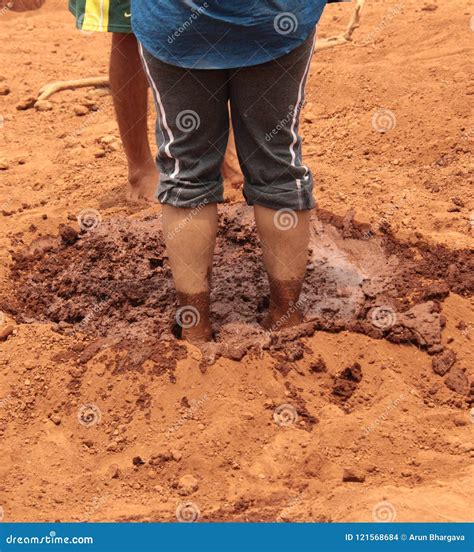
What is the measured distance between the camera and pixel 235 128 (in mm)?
3316

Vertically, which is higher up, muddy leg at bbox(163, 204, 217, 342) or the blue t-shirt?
the blue t-shirt

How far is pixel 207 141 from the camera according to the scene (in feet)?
10.6

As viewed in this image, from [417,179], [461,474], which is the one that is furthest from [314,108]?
[461,474]

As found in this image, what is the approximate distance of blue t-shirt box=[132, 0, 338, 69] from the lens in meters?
2.96

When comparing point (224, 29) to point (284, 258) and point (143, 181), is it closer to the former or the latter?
point (284, 258)

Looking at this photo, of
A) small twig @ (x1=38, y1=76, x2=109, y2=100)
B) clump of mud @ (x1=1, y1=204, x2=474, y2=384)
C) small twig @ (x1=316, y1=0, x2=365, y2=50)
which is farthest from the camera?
small twig @ (x1=316, y1=0, x2=365, y2=50)

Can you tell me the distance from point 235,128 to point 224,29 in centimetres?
41

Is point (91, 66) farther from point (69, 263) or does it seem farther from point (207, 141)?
point (207, 141)

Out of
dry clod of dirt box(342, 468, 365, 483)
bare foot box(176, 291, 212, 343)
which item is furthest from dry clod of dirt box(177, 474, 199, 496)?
bare foot box(176, 291, 212, 343)

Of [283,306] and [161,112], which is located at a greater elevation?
[161,112]

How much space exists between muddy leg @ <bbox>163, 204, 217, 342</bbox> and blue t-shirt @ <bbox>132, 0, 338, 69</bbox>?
53 cm

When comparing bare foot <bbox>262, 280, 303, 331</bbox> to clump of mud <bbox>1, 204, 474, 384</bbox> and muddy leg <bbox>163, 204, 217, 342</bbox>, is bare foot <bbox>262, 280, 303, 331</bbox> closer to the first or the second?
clump of mud <bbox>1, 204, 474, 384</bbox>

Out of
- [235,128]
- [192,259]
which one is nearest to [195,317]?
[192,259]

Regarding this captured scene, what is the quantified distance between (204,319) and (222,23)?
42.2 inches
